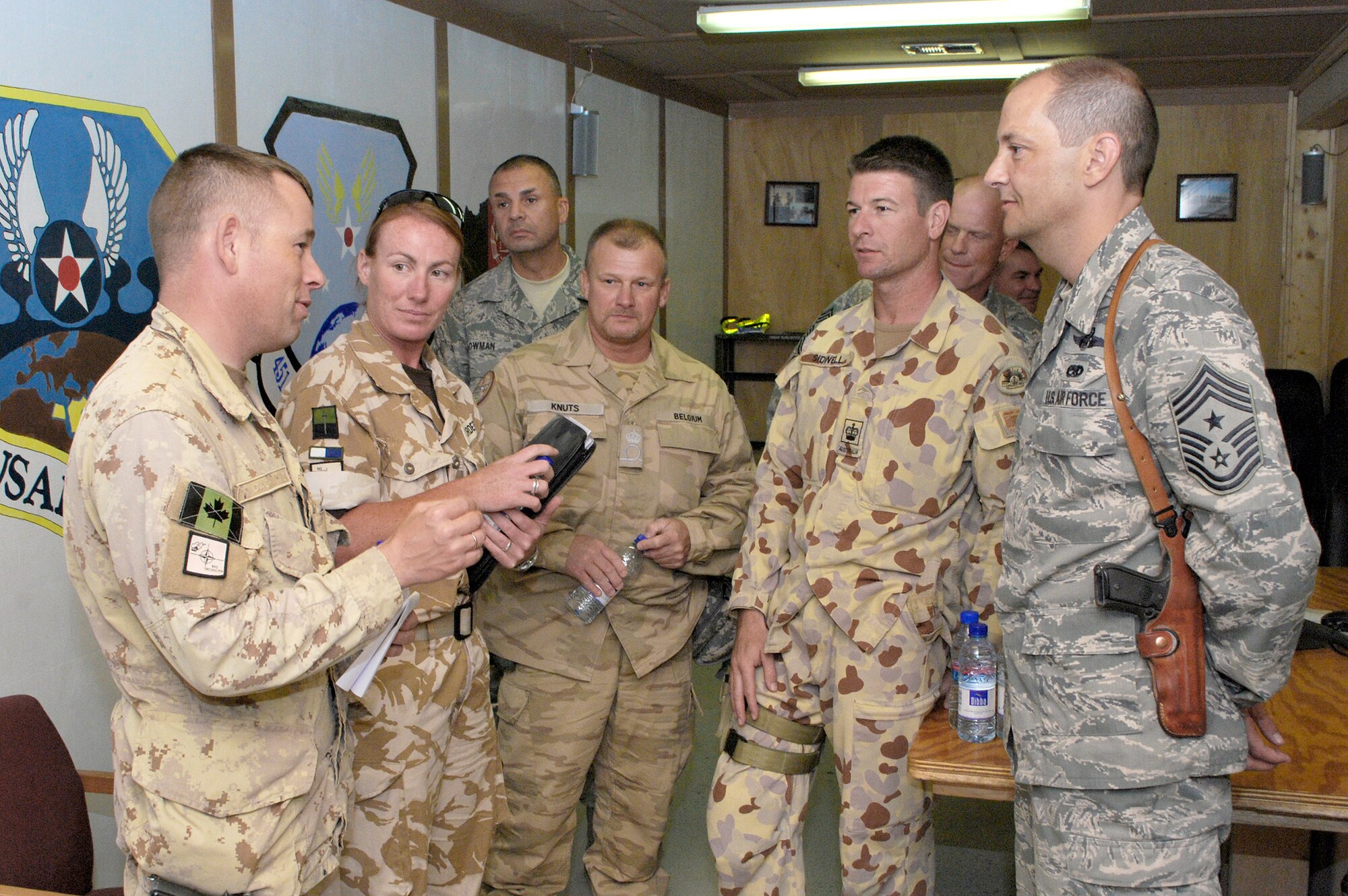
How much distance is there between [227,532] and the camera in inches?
56.5

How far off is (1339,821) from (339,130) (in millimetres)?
3181

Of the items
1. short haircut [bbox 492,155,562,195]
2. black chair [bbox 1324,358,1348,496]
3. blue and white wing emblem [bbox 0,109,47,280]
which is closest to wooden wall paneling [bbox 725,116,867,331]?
black chair [bbox 1324,358,1348,496]

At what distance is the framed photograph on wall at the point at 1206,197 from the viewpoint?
6957 millimetres

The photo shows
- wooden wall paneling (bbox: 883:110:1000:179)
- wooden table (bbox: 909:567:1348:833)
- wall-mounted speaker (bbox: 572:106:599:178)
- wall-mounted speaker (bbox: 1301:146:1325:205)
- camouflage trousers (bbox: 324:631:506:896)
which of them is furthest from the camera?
wooden wall paneling (bbox: 883:110:1000:179)

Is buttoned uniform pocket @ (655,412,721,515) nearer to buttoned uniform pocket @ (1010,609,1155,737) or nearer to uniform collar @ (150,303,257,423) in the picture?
buttoned uniform pocket @ (1010,609,1155,737)

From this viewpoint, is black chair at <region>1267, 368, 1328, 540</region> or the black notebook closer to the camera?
the black notebook

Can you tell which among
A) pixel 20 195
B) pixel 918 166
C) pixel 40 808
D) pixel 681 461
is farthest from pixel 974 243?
pixel 40 808

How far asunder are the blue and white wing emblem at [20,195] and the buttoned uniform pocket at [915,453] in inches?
71.9

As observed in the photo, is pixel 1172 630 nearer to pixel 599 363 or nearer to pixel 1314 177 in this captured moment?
pixel 599 363

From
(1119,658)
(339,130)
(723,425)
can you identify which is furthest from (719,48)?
(1119,658)

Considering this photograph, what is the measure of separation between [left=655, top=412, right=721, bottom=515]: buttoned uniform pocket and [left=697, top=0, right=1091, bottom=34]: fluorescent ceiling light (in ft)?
7.82

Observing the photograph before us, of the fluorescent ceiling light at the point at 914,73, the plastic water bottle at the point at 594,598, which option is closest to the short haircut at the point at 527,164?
the plastic water bottle at the point at 594,598

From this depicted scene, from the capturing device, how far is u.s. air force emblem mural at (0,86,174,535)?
7.43 feet

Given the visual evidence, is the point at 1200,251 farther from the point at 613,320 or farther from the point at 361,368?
the point at 361,368
